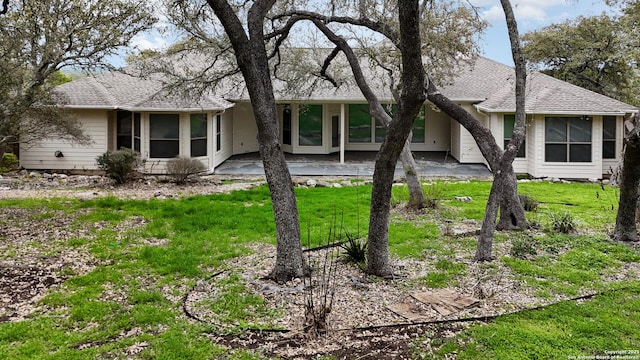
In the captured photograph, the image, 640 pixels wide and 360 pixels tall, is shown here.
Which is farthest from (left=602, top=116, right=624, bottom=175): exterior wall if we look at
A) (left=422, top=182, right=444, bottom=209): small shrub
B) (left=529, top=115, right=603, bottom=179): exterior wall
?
(left=422, top=182, right=444, bottom=209): small shrub

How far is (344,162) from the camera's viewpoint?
19.4m

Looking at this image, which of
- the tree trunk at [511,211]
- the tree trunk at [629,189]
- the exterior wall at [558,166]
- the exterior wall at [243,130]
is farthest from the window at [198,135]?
the tree trunk at [629,189]

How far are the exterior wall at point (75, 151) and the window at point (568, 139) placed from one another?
15.0 m

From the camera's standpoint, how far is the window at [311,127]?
21422 mm

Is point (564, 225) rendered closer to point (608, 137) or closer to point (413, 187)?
point (413, 187)

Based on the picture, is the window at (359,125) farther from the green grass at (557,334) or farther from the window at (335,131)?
the green grass at (557,334)

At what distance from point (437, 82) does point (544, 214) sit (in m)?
4.77

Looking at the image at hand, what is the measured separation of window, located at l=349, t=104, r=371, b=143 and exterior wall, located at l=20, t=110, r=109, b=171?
34.8 feet

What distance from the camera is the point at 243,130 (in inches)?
864

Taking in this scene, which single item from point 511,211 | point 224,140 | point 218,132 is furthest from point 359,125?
point 511,211

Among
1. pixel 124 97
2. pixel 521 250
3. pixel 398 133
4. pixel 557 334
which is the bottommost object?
pixel 557 334

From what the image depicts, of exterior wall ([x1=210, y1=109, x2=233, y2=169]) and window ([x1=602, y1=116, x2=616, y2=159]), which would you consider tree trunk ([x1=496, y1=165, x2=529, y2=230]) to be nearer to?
window ([x1=602, y1=116, x2=616, y2=159])

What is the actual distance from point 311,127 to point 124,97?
7.91 m

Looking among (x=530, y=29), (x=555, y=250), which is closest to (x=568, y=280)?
(x=555, y=250)
